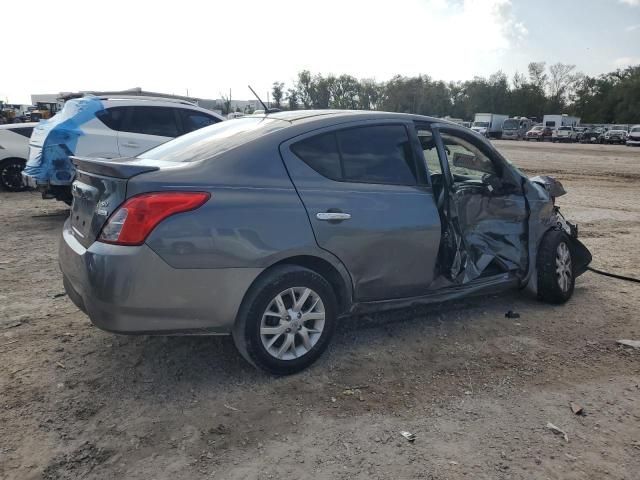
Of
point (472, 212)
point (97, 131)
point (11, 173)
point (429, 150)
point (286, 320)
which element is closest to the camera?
point (286, 320)

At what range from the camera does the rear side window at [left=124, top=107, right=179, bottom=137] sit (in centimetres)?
843

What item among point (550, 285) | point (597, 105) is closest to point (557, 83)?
point (597, 105)

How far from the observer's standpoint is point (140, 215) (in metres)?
2.89

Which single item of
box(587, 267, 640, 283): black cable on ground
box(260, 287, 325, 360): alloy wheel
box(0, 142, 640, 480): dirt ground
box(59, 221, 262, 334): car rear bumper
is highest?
box(59, 221, 262, 334): car rear bumper

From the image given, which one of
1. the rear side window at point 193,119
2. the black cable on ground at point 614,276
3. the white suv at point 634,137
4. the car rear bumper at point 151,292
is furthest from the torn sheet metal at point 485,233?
the white suv at point 634,137

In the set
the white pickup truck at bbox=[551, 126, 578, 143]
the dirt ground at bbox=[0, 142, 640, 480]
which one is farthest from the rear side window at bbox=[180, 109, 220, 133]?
the white pickup truck at bbox=[551, 126, 578, 143]

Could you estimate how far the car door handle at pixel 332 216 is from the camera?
3.39 m

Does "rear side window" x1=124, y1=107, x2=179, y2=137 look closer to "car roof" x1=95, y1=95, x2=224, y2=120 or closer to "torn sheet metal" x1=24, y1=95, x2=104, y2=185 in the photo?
"car roof" x1=95, y1=95, x2=224, y2=120

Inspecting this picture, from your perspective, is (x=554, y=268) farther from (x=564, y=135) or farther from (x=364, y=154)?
(x=564, y=135)

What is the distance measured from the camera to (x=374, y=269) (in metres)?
3.69

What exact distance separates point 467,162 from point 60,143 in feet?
19.7

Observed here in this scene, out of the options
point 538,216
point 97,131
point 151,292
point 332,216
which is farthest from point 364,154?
point 97,131

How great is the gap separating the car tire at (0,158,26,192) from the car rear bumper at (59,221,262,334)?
9368mm

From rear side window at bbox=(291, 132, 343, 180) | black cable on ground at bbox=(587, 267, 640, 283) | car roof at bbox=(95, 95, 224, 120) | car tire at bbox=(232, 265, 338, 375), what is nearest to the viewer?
car tire at bbox=(232, 265, 338, 375)
